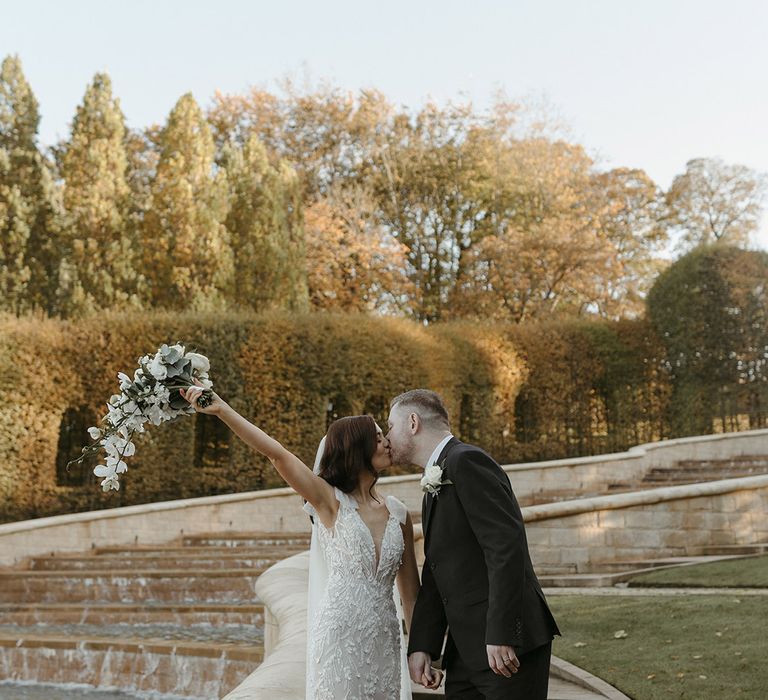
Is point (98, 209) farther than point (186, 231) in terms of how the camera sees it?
No

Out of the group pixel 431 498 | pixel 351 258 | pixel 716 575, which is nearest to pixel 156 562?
pixel 716 575

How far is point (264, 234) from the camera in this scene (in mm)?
30938

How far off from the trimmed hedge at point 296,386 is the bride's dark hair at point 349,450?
50.0 ft

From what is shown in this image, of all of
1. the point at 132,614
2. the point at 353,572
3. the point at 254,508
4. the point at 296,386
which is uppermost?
the point at 296,386

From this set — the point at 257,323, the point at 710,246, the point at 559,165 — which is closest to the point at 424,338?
the point at 257,323

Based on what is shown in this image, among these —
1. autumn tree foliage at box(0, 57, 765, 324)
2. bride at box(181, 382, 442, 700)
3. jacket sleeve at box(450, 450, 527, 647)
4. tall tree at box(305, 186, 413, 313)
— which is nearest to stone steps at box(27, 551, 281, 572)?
bride at box(181, 382, 442, 700)

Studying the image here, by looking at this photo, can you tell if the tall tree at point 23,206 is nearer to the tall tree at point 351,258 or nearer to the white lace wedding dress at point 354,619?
the tall tree at point 351,258

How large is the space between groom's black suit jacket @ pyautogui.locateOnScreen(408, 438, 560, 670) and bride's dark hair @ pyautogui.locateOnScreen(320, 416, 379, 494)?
1.13 feet

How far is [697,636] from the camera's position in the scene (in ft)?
24.7

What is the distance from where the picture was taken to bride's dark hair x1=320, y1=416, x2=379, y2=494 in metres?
3.97

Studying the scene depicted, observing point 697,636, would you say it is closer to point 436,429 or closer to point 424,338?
point 436,429

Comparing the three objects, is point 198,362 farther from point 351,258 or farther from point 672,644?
point 351,258

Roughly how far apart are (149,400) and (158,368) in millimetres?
137

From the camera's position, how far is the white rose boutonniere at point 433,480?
3.64 meters
